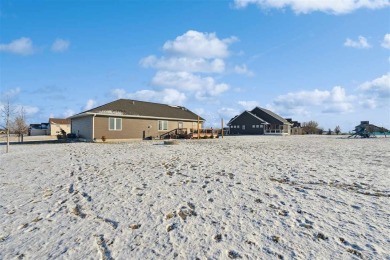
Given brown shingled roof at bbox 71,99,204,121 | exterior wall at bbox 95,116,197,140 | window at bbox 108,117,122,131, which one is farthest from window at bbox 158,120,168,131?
window at bbox 108,117,122,131

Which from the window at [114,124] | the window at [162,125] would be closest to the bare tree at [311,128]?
the window at [162,125]

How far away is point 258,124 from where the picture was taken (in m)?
52.6

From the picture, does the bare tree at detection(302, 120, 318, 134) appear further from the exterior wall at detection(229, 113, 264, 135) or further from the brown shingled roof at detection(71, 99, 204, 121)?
the brown shingled roof at detection(71, 99, 204, 121)

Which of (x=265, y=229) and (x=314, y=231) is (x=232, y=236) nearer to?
(x=265, y=229)

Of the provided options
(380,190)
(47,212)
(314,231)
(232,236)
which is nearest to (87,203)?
(47,212)

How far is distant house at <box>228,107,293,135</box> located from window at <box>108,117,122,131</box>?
1345 inches

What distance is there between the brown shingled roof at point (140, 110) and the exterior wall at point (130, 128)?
2.25 feet

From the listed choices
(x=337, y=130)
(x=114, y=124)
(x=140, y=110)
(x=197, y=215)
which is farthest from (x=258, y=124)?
(x=197, y=215)

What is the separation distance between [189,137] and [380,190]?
2322cm

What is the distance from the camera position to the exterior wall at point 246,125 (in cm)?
5275

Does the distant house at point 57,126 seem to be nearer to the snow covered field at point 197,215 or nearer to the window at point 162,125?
the window at point 162,125

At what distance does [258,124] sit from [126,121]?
33.6 metres

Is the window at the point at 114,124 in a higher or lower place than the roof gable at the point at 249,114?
lower

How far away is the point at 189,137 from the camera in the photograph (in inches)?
1148
